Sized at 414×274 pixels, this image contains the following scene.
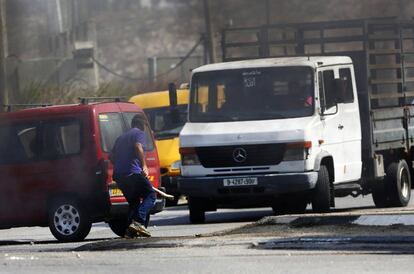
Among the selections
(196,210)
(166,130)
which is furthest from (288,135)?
(166,130)

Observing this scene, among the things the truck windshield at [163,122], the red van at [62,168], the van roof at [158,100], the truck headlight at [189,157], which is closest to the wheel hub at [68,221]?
the red van at [62,168]

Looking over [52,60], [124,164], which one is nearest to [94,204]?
[124,164]

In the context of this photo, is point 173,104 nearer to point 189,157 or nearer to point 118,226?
point 189,157

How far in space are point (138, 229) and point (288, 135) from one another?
3.23m

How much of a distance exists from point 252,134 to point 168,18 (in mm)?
68491

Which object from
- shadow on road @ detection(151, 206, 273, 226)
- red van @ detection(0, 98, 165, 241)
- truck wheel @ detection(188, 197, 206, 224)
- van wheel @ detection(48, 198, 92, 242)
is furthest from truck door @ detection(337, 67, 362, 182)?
van wheel @ detection(48, 198, 92, 242)

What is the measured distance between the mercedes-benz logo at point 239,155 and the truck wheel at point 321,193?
106 centimetres

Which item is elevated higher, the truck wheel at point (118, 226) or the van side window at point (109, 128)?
the van side window at point (109, 128)

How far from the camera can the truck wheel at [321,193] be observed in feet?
61.1

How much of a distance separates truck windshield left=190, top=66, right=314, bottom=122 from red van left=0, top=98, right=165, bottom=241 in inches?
61.7

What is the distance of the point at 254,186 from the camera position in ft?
60.5

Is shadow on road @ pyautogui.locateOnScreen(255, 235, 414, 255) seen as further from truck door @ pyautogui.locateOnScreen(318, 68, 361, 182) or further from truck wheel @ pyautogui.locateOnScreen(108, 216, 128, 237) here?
truck door @ pyautogui.locateOnScreen(318, 68, 361, 182)

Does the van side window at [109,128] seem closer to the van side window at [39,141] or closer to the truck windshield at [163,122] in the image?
the van side window at [39,141]

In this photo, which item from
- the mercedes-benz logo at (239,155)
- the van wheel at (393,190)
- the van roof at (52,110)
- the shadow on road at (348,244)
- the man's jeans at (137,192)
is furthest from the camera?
the van wheel at (393,190)
